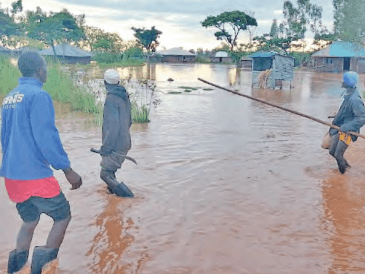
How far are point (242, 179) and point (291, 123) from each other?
590 centimetres

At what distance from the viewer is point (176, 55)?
214ft

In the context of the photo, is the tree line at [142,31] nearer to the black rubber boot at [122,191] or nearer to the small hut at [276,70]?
the small hut at [276,70]

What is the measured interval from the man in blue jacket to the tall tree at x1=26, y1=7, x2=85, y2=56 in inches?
1896

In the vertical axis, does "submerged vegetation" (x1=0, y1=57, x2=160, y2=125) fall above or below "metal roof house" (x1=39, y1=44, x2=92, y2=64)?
below

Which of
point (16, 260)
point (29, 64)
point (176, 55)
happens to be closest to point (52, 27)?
point (176, 55)

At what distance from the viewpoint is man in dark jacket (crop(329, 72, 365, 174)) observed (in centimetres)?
579

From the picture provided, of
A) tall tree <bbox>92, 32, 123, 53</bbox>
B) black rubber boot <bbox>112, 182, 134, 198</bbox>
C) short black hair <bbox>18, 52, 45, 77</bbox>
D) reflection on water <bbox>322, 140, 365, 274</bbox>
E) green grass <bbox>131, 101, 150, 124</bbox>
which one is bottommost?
reflection on water <bbox>322, 140, 365, 274</bbox>

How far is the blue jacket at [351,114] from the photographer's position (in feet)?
19.0

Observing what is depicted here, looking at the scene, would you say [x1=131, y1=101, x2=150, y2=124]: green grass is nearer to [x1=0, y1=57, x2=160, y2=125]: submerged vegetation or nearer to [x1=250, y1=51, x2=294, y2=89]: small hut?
[x1=0, y1=57, x2=160, y2=125]: submerged vegetation

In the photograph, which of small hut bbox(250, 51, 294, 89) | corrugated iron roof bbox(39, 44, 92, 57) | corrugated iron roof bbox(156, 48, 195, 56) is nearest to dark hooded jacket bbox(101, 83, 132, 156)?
small hut bbox(250, 51, 294, 89)

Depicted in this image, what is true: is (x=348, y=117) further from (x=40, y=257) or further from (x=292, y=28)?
(x=292, y=28)

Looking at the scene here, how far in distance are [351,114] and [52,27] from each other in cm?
5104

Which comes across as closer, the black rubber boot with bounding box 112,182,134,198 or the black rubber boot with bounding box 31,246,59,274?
the black rubber boot with bounding box 31,246,59,274

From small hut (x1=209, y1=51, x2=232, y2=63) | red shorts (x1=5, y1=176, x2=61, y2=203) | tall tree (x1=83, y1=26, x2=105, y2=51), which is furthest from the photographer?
small hut (x1=209, y1=51, x2=232, y2=63)
